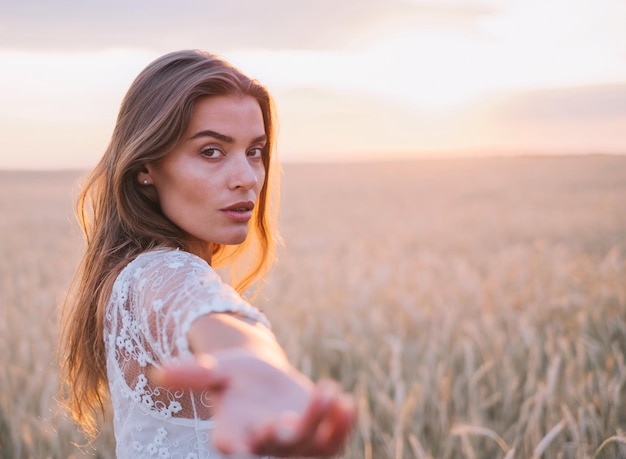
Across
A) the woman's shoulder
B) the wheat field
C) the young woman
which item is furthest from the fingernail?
the wheat field

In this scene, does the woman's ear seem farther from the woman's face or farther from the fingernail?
the fingernail

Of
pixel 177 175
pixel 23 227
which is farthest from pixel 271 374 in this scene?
pixel 23 227

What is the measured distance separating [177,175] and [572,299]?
3.23 meters

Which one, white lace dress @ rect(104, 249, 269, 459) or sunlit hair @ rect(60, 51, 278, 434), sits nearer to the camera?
white lace dress @ rect(104, 249, 269, 459)

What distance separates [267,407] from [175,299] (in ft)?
1.23

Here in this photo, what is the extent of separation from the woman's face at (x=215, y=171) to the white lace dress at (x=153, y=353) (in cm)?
17

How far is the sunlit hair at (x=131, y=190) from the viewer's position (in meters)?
1.24

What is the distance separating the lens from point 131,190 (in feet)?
4.44

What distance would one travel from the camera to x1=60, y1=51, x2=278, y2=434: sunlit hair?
1.24 meters

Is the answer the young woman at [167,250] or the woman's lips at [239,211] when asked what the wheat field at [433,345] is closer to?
the young woman at [167,250]

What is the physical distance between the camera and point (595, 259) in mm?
6059

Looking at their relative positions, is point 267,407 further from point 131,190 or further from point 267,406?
point 131,190

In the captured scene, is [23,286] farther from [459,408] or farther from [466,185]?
[466,185]

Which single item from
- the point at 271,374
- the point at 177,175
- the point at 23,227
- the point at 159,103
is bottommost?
the point at 23,227
